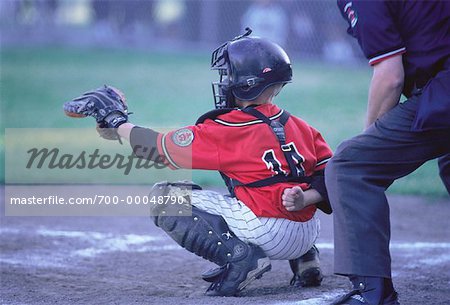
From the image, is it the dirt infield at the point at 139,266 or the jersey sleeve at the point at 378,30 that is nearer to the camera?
the jersey sleeve at the point at 378,30

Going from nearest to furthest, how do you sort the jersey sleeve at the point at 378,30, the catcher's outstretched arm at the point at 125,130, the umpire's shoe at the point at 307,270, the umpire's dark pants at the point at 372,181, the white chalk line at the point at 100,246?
1. the jersey sleeve at the point at 378,30
2. the umpire's dark pants at the point at 372,181
3. the catcher's outstretched arm at the point at 125,130
4. the umpire's shoe at the point at 307,270
5. the white chalk line at the point at 100,246

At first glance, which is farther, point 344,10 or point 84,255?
point 84,255

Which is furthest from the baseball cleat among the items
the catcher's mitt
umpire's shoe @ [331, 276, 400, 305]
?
the catcher's mitt

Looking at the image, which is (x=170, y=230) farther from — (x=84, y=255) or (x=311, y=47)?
(x=311, y=47)

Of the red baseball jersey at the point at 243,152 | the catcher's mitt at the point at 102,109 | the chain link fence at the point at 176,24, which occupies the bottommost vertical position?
the red baseball jersey at the point at 243,152

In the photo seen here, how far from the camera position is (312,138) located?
412 centimetres

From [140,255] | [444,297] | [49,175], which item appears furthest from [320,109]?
[444,297]

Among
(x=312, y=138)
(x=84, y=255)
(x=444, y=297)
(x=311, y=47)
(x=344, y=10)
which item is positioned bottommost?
(x=444, y=297)

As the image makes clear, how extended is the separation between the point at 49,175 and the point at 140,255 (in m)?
2.69

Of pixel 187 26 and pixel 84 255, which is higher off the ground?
pixel 187 26

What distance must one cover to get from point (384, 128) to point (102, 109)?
1400 millimetres

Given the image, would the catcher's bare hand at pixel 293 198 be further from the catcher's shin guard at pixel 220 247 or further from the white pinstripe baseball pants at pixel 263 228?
the catcher's shin guard at pixel 220 247

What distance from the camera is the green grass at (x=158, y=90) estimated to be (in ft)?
33.5

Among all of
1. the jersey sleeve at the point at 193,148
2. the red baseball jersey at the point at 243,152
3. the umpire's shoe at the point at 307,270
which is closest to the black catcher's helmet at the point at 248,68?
the red baseball jersey at the point at 243,152
